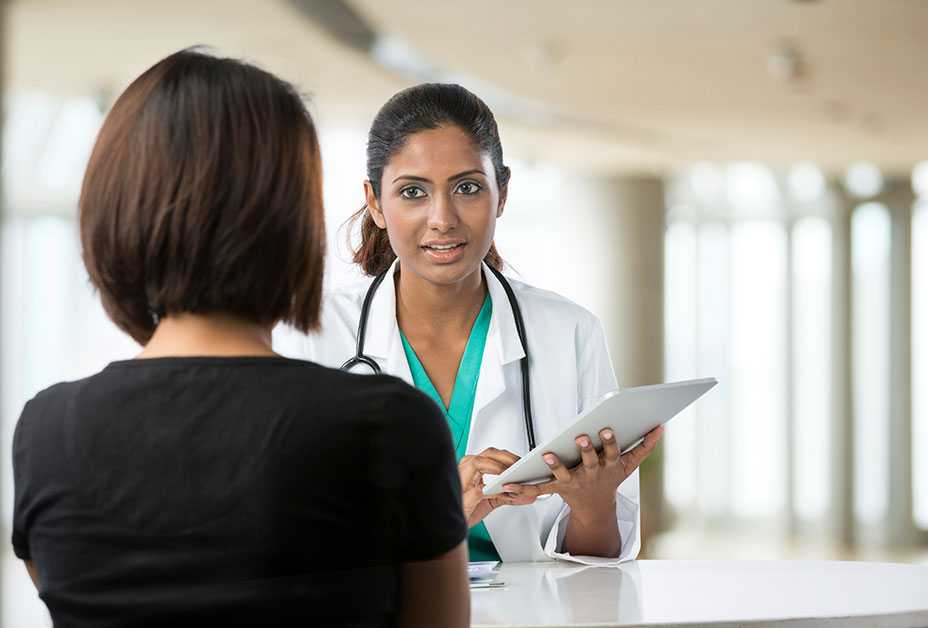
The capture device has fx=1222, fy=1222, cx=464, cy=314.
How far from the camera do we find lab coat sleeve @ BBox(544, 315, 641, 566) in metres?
2.18

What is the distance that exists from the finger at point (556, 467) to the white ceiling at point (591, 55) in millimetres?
2867

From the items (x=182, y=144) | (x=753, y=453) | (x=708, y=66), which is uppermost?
(x=708, y=66)

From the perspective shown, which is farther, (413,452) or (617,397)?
(617,397)

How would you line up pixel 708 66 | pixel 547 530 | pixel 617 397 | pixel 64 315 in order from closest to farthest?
1. pixel 617 397
2. pixel 547 530
3. pixel 708 66
4. pixel 64 315

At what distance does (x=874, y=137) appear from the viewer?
866 centimetres

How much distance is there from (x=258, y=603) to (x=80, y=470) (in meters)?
0.21

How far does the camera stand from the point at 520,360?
88.7 inches

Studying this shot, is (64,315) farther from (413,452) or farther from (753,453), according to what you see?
(413,452)

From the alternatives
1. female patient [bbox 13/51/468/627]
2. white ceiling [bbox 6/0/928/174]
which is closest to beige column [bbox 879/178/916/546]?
white ceiling [bbox 6/0/928/174]

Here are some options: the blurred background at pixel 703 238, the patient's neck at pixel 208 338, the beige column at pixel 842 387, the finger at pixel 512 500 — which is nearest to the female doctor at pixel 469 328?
the finger at pixel 512 500

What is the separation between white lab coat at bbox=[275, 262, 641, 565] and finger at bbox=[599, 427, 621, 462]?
0.90ft

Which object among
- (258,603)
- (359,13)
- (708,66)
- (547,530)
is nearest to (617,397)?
(547,530)

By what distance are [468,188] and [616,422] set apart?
0.59 metres

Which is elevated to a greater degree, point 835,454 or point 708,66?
point 708,66
